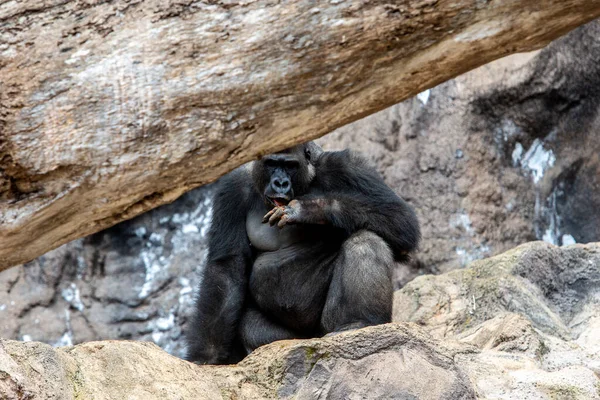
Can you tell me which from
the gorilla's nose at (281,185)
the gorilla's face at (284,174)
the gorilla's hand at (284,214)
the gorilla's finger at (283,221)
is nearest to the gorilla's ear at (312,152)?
the gorilla's face at (284,174)

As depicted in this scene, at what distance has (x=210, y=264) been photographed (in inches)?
183

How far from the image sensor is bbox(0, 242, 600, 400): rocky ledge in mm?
2797

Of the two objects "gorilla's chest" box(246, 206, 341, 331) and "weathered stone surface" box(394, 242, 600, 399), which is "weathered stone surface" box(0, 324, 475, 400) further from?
"gorilla's chest" box(246, 206, 341, 331)

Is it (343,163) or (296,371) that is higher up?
(296,371)

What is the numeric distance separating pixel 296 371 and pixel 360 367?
22 centimetres

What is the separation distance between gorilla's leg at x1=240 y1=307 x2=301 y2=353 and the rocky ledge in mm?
A: 728

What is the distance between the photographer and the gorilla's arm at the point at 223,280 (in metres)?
4.49

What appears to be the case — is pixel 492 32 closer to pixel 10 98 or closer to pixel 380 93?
pixel 380 93

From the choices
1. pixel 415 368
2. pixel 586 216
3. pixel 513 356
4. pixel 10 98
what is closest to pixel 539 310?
pixel 513 356

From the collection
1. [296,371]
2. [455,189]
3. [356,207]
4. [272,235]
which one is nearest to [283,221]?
[356,207]

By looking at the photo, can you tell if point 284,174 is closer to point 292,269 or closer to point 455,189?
point 292,269

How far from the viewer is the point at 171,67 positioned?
2730mm

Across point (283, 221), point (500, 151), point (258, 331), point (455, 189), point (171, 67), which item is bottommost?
point (455, 189)

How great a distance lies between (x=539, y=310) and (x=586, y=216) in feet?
6.30
